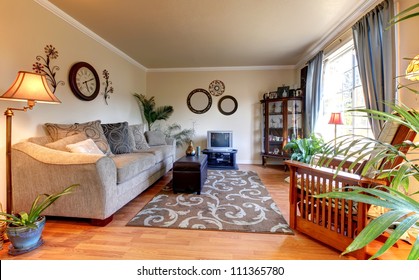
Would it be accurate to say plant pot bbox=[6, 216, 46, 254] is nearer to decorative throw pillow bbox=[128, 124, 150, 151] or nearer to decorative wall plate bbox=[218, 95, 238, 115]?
decorative throw pillow bbox=[128, 124, 150, 151]

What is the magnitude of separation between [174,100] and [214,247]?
12.9ft

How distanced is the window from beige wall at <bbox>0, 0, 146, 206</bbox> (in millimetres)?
3594

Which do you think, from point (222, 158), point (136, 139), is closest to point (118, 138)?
point (136, 139)

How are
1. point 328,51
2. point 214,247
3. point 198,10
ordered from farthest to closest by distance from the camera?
point 328,51
point 198,10
point 214,247

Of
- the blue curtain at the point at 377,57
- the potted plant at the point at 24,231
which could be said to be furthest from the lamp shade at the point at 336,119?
the potted plant at the point at 24,231

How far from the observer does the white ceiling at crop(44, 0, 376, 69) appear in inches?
89.9

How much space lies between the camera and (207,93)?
482cm

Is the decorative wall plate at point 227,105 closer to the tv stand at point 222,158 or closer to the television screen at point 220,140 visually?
the television screen at point 220,140

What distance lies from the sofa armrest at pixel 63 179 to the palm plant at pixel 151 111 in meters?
2.95

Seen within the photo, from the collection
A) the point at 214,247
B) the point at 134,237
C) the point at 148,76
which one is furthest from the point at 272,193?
the point at 148,76

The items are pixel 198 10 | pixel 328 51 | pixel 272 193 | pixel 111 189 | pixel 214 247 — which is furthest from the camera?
pixel 328 51

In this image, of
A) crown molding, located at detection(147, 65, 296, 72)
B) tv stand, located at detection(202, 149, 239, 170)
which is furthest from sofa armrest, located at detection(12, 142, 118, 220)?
crown molding, located at detection(147, 65, 296, 72)
